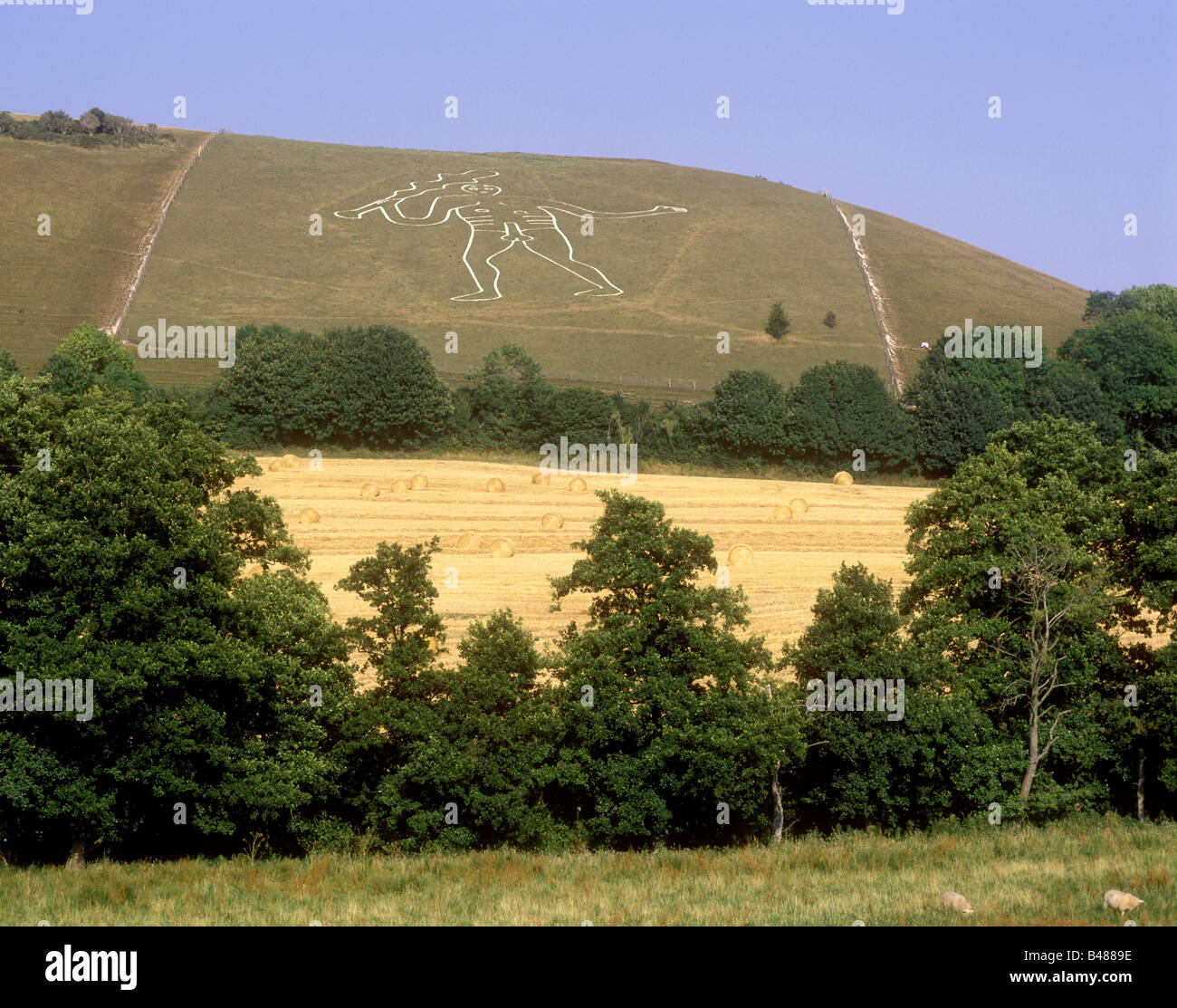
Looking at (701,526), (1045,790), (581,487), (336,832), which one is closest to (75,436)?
(336,832)

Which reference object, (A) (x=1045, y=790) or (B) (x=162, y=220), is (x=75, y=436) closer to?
(A) (x=1045, y=790)

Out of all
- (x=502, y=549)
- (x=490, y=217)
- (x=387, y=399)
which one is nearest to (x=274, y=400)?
(x=387, y=399)

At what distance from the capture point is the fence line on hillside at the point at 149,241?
120500 millimetres

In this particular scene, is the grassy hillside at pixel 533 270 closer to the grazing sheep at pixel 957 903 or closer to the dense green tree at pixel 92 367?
the dense green tree at pixel 92 367

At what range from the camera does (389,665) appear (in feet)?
95.0

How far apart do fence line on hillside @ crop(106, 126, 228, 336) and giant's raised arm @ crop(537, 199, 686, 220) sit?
47.7 m

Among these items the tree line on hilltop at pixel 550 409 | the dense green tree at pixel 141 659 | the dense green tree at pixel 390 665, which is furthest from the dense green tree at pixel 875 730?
the tree line on hilltop at pixel 550 409

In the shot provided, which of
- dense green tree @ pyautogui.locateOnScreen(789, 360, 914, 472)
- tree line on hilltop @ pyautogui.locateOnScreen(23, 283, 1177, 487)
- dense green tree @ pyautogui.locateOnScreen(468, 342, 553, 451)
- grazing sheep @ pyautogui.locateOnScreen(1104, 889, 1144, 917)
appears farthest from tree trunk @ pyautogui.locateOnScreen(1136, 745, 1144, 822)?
dense green tree @ pyautogui.locateOnScreen(468, 342, 553, 451)

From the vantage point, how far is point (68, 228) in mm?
140250

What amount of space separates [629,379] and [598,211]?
185 ft

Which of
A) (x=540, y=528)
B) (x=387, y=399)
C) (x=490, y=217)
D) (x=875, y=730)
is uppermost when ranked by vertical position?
(x=490, y=217)

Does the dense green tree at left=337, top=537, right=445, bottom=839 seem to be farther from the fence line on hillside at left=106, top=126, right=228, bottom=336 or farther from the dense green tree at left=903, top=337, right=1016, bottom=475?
the fence line on hillside at left=106, top=126, right=228, bottom=336

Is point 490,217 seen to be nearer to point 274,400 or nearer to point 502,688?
point 274,400

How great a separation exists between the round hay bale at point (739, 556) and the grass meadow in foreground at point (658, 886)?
2605cm
